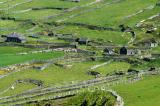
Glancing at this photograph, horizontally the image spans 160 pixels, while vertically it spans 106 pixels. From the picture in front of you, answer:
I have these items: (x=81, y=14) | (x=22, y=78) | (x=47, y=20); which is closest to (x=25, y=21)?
(x=47, y=20)

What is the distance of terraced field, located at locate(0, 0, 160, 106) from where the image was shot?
87.4m

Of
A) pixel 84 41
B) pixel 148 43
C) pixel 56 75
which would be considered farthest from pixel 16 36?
pixel 56 75

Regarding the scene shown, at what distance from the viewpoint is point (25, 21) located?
589ft

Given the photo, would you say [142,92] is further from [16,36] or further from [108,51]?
[16,36]

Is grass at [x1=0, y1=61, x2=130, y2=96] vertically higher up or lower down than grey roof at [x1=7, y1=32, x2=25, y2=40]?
lower down

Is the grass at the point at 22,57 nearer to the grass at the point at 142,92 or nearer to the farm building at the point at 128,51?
the farm building at the point at 128,51

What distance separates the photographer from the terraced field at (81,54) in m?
87.4

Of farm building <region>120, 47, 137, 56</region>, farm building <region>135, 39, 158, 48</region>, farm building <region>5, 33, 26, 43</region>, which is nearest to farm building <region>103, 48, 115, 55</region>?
farm building <region>120, 47, 137, 56</region>

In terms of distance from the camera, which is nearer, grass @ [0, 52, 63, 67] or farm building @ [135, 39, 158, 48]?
grass @ [0, 52, 63, 67]

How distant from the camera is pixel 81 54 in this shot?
132000 millimetres

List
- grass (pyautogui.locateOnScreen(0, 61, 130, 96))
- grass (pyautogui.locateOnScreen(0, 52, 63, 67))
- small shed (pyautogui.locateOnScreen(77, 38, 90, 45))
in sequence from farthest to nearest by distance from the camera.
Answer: small shed (pyautogui.locateOnScreen(77, 38, 90, 45)), grass (pyautogui.locateOnScreen(0, 52, 63, 67)), grass (pyautogui.locateOnScreen(0, 61, 130, 96))

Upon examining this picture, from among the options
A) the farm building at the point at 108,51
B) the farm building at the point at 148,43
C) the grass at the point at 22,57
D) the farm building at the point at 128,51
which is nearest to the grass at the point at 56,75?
the farm building at the point at 128,51

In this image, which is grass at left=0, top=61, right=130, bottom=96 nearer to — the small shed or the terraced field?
the terraced field

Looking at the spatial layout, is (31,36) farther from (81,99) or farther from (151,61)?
(81,99)
